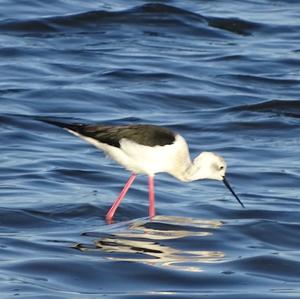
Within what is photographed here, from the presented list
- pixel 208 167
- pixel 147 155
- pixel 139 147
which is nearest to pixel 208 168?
pixel 208 167

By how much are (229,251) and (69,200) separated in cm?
215

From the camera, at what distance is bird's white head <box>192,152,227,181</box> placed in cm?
1287

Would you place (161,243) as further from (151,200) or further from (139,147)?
(139,147)

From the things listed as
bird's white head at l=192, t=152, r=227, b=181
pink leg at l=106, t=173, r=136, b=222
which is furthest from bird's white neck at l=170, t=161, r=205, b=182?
pink leg at l=106, t=173, r=136, b=222

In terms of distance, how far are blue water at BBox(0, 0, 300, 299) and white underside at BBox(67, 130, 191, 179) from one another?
0.38m

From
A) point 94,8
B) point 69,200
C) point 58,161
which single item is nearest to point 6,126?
point 58,161

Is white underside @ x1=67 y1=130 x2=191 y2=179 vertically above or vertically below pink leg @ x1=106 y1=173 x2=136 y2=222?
above

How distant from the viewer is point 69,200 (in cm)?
1264

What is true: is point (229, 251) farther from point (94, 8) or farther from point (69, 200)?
point (94, 8)

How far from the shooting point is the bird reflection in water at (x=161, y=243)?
1057 cm

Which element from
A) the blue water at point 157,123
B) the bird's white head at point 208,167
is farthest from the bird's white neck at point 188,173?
the blue water at point 157,123

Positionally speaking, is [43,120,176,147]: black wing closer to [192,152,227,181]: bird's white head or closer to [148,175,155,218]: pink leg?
[148,175,155,218]: pink leg

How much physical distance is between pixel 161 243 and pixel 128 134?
1.43 meters

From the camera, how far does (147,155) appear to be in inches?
487
